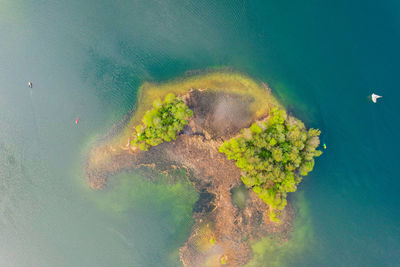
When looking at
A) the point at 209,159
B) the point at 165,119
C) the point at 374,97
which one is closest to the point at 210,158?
the point at 209,159

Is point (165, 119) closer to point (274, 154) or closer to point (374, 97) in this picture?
point (274, 154)

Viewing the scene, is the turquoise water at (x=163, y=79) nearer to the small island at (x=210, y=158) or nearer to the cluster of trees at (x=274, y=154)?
the small island at (x=210, y=158)

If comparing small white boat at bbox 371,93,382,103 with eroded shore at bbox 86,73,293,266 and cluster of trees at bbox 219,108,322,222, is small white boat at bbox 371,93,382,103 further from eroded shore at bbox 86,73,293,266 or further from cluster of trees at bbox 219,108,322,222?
eroded shore at bbox 86,73,293,266

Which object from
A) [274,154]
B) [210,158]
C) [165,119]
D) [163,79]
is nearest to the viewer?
[274,154]

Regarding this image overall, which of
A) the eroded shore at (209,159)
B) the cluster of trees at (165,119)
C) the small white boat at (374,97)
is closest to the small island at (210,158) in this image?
the eroded shore at (209,159)

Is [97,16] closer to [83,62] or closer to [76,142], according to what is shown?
[83,62]

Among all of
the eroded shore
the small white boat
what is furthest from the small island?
the small white boat
